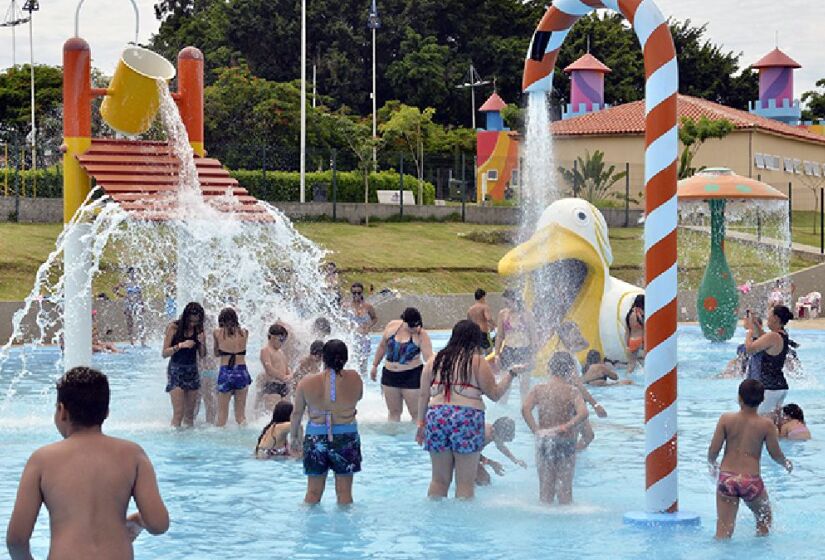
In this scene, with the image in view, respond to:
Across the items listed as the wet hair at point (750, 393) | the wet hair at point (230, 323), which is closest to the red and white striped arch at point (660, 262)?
the wet hair at point (750, 393)

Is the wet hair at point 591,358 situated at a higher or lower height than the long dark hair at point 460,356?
lower

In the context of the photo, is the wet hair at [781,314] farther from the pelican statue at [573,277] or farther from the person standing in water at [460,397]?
the pelican statue at [573,277]

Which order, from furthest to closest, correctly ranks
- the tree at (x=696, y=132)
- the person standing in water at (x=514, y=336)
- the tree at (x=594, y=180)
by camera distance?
the tree at (x=696, y=132) → the tree at (x=594, y=180) → the person standing in water at (x=514, y=336)

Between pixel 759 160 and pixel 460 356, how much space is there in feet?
149

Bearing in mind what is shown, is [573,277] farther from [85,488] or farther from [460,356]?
[85,488]

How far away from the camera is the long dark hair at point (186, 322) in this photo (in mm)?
13320

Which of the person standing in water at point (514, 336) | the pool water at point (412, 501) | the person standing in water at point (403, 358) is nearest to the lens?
the pool water at point (412, 501)

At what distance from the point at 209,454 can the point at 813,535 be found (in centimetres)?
561

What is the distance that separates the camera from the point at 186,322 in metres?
13.4

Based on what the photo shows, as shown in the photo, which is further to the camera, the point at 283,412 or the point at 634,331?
the point at 634,331

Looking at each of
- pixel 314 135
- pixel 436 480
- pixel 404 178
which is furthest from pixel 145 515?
pixel 314 135

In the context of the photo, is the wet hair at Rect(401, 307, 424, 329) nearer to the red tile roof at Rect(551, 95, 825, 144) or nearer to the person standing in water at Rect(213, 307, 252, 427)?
the person standing in water at Rect(213, 307, 252, 427)

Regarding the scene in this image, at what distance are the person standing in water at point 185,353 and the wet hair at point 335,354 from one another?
4.11m

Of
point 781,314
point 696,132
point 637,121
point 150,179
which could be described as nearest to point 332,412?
point 781,314
